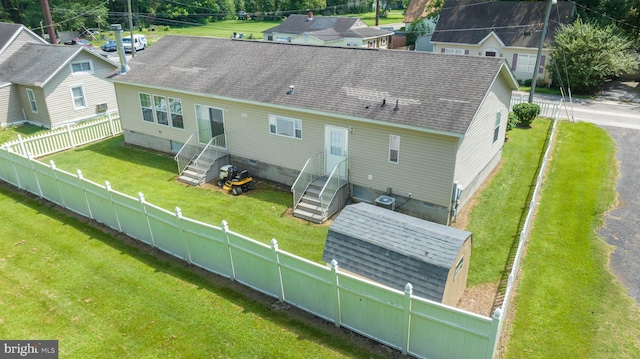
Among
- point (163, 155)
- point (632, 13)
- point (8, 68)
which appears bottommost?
point (163, 155)

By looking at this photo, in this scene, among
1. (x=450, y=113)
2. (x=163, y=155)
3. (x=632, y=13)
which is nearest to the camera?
(x=450, y=113)

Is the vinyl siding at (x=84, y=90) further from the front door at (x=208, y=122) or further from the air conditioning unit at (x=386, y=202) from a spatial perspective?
the air conditioning unit at (x=386, y=202)

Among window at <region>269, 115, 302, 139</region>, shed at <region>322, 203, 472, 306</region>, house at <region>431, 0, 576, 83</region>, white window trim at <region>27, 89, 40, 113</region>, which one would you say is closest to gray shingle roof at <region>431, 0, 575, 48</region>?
house at <region>431, 0, 576, 83</region>

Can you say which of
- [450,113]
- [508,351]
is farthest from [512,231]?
[508,351]

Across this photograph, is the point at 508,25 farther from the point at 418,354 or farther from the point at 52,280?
the point at 52,280

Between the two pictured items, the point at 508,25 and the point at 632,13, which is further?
the point at 508,25

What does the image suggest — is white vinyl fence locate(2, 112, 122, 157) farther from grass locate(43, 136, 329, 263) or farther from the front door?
the front door

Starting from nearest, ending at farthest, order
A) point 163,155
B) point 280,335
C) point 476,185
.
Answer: point 280,335
point 476,185
point 163,155

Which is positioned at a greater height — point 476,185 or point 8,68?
point 8,68
